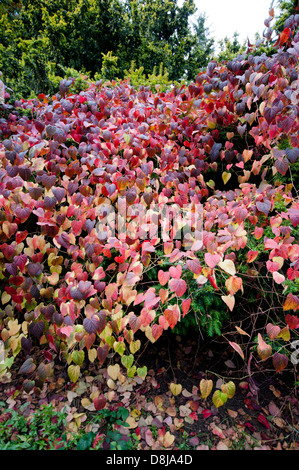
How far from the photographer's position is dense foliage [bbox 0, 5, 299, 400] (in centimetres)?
116

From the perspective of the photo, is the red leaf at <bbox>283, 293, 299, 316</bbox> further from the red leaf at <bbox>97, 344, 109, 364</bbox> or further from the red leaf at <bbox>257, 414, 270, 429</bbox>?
the red leaf at <bbox>97, 344, 109, 364</bbox>

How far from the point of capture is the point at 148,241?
1311 millimetres

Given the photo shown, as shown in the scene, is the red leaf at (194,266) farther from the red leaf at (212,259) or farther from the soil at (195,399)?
the soil at (195,399)

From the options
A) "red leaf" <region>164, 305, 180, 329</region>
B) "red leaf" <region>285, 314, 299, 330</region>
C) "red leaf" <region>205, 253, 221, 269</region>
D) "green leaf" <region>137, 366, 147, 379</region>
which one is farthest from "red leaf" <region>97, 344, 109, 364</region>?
"red leaf" <region>285, 314, 299, 330</region>

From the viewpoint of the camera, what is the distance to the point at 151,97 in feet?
8.07

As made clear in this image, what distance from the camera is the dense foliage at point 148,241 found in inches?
45.6

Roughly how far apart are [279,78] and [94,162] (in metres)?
1.27

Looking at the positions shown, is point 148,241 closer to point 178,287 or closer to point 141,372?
point 178,287

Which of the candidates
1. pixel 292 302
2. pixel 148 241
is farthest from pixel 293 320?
pixel 148 241

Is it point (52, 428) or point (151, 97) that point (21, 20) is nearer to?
point (151, 97)

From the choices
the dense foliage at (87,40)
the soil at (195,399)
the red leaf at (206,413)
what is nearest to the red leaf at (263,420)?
the soil at (195,399)

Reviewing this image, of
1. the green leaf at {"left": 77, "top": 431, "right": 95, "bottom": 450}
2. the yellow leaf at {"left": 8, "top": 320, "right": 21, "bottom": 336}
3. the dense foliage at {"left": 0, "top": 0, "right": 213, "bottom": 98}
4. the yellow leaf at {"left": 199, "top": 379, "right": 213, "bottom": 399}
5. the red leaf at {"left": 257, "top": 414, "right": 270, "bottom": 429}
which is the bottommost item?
the green leaf at {"left": 77, "top": 431, "right": 95, "bottom": 450}

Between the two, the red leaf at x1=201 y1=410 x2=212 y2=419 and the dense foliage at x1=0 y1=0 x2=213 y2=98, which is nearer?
Result: the red leaf at x1=201 y1=410 x2=212 y2=419
